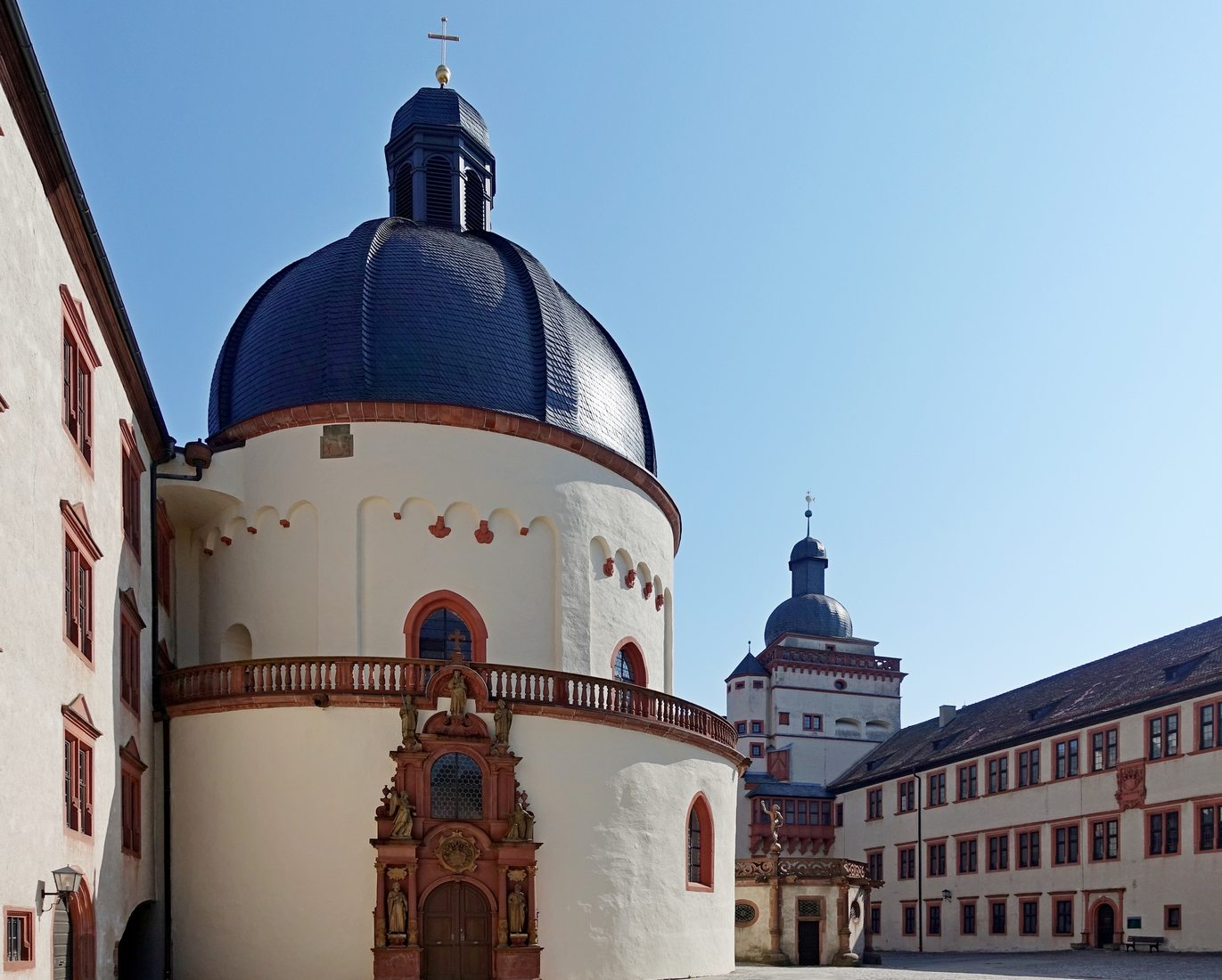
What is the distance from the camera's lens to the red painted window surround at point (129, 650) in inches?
832

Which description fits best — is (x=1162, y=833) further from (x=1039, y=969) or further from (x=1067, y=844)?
(x=1039, y=969)

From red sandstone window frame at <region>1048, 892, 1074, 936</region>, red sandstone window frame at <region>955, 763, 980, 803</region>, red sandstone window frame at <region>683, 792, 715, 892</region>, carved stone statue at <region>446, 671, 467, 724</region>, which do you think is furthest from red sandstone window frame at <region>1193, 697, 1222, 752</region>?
carved stone statue at <region>446, 671, 467, 724</region>

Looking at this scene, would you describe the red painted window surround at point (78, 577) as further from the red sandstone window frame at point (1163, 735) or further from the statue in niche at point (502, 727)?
the red sandstone window frame at point (1163, 735)

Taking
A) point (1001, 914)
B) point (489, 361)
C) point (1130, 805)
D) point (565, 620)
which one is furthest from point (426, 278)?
point (1001, 914)

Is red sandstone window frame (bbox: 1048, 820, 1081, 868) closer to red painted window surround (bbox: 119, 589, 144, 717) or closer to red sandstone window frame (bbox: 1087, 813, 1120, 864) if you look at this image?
red sandstone window frame (bbox: 1087, 813, 1120, 864)

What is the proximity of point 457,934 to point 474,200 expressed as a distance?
62.8 feet

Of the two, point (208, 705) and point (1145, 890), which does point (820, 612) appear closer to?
point (1145, 890)

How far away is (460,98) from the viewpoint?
36.0 m

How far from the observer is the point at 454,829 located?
2319 cm

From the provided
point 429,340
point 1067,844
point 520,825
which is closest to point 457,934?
point 520,825

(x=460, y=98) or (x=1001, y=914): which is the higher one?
(x=460, y=98)

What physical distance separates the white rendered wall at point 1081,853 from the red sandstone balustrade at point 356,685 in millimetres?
21109

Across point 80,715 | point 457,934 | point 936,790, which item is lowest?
point 936,790

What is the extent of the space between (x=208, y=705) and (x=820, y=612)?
53.9 meters
